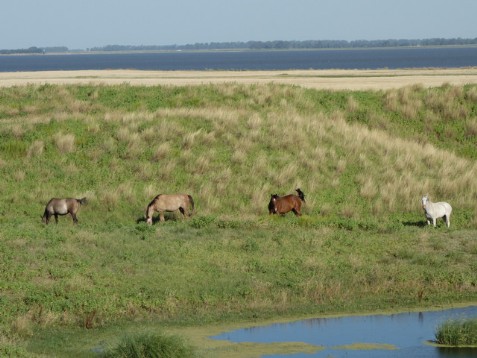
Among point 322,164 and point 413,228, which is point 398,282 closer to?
point 413,228

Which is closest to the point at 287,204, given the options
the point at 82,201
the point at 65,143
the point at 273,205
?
the point at 273,205

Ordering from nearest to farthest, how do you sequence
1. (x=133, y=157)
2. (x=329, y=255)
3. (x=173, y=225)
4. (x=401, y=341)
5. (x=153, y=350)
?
(x=153, y=350) → (x=401, y=341) → (x=329, y=255) → (x=173, y=225) → (x=133, y=157)

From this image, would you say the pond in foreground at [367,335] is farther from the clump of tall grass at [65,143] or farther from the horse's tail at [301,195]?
the clump of tall grass at [65,143]

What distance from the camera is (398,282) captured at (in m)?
20.3

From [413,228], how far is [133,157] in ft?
33.3

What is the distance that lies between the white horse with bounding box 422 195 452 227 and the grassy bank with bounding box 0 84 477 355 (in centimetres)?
52

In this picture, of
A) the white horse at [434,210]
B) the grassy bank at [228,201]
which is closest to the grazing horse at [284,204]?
the grassy bank at [228,201]

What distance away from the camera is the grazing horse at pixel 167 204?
25731mm

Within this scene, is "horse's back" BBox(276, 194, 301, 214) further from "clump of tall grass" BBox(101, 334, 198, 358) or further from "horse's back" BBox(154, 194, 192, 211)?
"clump of tall grass" BBox(101, 334, 198, 358)

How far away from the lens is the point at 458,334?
1644 centimetres

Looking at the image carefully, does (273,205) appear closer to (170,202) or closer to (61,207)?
(170,202)

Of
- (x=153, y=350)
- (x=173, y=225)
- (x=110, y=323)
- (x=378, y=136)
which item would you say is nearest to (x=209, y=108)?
(x=378, y=136)

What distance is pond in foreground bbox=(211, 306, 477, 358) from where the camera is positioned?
53.4 ft

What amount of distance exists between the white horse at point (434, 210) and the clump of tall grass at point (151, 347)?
12064 mm
